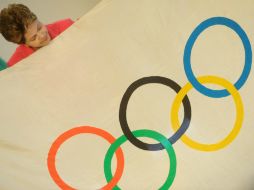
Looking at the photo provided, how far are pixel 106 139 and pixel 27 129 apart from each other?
9.9 inches

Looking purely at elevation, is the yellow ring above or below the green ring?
above

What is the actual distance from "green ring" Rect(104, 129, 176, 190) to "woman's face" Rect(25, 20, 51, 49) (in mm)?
398

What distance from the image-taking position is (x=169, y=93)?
103cm

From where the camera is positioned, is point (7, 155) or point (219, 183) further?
point (219, 183)

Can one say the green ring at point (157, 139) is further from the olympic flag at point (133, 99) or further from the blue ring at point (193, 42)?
the blue ring at point (193, 42)

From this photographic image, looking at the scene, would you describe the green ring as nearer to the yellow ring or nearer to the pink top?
the yellow ring

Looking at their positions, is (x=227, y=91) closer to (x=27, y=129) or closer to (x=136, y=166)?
(x=136, y=166)

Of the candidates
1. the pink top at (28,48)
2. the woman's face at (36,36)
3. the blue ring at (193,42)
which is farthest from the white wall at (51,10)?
the blue ring at (193,42)

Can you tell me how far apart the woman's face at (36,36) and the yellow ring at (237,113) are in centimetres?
47

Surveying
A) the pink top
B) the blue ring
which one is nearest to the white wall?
the pink top

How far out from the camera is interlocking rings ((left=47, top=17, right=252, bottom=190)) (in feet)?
3.32

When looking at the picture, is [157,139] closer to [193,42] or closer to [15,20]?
[193,42]

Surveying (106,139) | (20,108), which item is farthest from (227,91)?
(20,108)

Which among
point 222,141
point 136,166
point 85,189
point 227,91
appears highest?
point 227,91
